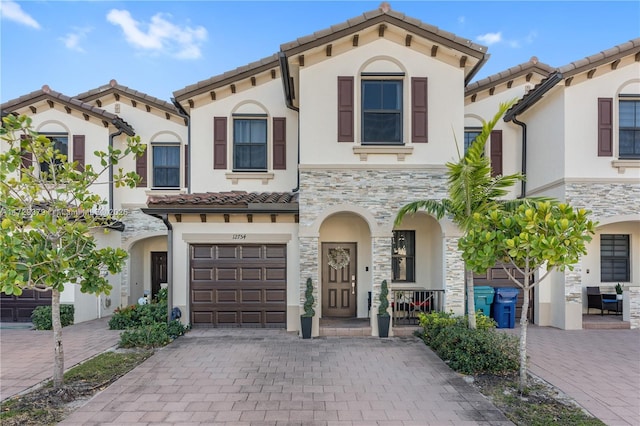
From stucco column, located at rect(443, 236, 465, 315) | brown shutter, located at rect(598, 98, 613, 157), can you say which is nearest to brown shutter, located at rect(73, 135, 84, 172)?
stucco column, located at rect(443, 236, 465, 315)

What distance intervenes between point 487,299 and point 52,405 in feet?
34.3

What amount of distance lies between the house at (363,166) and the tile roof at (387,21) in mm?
29

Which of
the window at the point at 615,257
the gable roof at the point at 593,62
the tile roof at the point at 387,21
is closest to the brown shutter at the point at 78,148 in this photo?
the tile roof at the point at 387,21

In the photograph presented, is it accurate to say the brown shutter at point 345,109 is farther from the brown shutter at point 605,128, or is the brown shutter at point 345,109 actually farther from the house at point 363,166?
the brown shutter at point 605,128

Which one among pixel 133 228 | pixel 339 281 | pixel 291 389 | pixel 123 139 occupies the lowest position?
pixel 291 389

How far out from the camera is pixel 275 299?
10047mm

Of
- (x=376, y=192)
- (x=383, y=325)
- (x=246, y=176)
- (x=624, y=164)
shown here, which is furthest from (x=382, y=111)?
(x=624, y=164)

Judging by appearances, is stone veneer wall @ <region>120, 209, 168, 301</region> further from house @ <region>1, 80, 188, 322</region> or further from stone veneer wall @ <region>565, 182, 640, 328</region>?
stone veneer wall @ <region>565, 182, 640, 328</region>

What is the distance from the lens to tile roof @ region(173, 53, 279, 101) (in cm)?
1117

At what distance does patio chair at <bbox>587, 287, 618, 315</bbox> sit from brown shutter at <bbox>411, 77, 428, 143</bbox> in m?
7.70

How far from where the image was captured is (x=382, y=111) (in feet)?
30.6

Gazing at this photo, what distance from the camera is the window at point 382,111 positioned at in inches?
368

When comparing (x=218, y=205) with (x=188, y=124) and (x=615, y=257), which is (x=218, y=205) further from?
(x=615, y=257)

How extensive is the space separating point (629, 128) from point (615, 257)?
422cm
